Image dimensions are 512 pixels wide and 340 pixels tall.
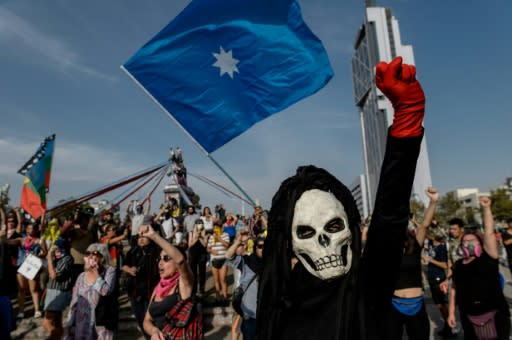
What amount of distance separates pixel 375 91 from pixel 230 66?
318ft

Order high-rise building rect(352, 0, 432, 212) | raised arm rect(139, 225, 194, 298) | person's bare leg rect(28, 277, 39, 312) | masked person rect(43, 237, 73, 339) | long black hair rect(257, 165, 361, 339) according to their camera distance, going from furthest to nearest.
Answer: high-rise building rect(352, 0, 432, 212), person's bare leg rect(28, 277, 39, 312), masked person rect(43, 237, 73, 339), raised arm rect(139, 225, 194, 298), long black hair rect(257, 165, 361, 339)

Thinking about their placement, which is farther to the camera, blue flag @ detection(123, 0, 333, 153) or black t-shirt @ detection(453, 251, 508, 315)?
blue flag @ detection(123, 0, 333, 153)

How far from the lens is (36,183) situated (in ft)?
24.7

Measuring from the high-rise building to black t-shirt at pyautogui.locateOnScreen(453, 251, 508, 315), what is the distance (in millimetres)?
67007

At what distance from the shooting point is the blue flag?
4.88m

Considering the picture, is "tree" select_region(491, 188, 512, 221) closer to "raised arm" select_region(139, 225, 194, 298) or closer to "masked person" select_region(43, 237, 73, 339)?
"masked person" select_region(43, 237, 73, 339)

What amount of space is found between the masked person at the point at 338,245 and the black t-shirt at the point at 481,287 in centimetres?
321

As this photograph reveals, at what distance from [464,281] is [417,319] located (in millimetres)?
772

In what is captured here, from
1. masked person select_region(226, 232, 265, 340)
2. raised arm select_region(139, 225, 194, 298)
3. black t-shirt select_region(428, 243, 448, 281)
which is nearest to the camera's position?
raised arm select_region(139, 225, 194, 298)

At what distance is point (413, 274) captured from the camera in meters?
4.26

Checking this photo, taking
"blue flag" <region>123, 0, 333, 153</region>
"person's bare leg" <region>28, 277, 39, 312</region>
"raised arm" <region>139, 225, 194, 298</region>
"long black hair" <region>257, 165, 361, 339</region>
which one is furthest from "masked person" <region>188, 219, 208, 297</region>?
"long black hair" <region>257, 165, 361, 339</region>

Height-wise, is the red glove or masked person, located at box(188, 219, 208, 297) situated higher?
the red glove

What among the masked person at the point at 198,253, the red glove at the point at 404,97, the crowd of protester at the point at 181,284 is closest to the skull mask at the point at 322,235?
the red glove at the point at 404,97

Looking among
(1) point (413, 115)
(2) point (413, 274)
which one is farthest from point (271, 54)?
(1) point (413, 115)
